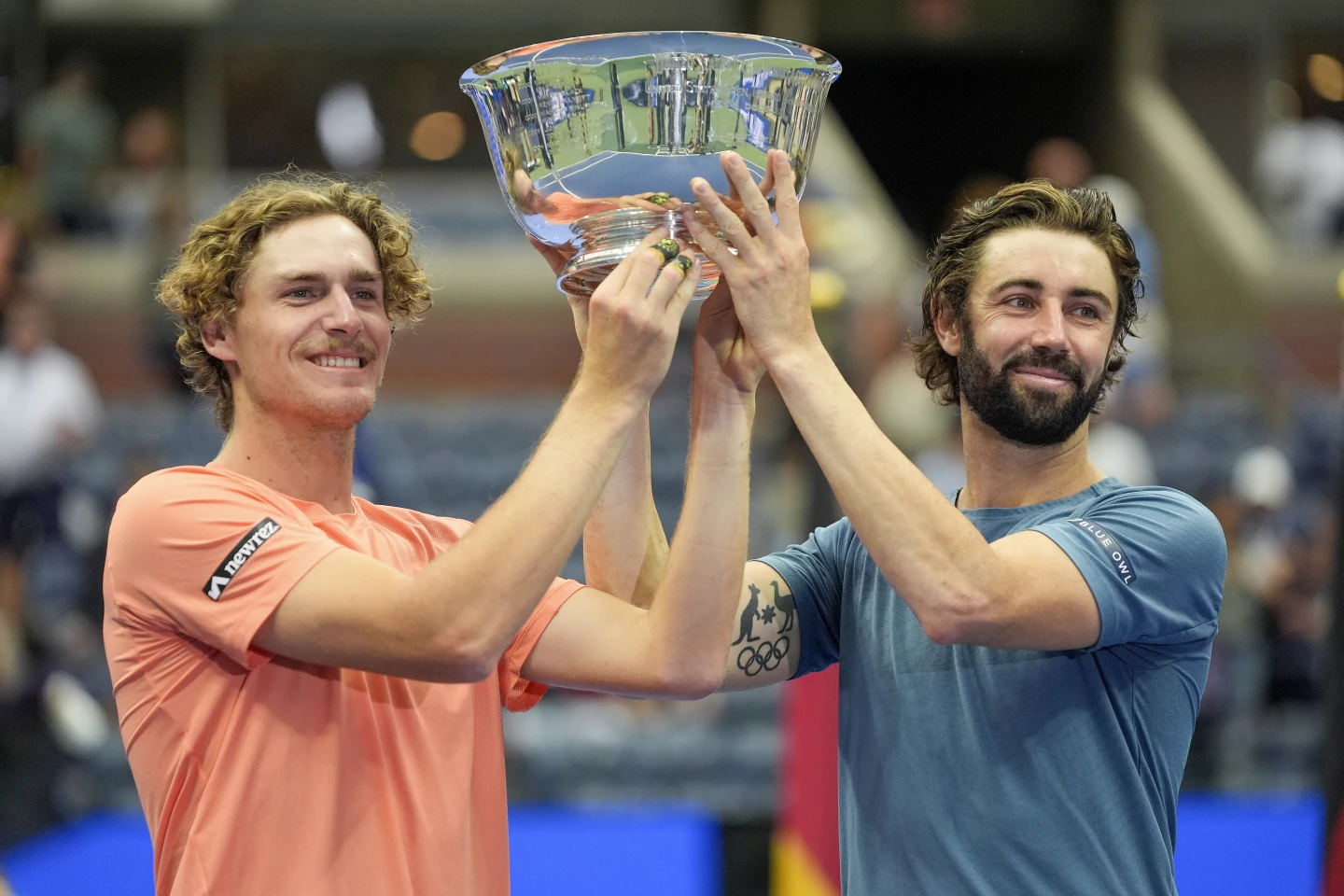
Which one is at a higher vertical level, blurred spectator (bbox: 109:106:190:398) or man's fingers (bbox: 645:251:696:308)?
blurred spectator (bbox: 109:106:190:398)

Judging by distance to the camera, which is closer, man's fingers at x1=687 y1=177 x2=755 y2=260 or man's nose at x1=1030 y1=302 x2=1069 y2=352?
man's fingers at x1=687 y1=177 x2=755 y2=260

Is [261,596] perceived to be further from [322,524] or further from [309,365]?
[309,365]

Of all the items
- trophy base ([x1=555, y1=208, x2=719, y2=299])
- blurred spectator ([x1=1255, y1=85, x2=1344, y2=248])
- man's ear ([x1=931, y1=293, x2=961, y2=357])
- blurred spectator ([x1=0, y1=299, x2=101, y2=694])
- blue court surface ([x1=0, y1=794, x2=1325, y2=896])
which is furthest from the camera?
blurred spectator ([x1=1255, y1=85, x2=1344, y2=248])

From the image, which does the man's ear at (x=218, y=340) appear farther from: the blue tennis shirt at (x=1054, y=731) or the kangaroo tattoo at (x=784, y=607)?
the blue tennis shirt at (x=1054, y=731)

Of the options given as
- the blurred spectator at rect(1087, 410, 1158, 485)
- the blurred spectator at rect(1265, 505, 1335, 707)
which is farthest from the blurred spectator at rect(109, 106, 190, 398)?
the blurred spectator at rect(1265, 505, 1335, 707)

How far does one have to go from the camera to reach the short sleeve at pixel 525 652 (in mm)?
2418

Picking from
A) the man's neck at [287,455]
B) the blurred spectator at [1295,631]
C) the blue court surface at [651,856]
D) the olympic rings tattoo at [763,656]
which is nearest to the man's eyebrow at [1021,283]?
the olympic rings tattoo at [763,656]

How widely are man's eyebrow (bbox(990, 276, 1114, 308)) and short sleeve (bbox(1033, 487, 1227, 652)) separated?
1.01ft

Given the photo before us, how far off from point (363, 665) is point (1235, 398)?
10186 millimetres

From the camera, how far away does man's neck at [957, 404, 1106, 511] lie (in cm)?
248

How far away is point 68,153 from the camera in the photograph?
1169cm

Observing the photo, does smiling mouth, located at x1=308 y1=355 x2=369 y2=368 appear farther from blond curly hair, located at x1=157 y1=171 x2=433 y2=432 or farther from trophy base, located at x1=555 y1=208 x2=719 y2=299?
trophy base, located at x1=555 y1=208 x2=719 y2=299

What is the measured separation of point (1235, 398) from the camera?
1116cm

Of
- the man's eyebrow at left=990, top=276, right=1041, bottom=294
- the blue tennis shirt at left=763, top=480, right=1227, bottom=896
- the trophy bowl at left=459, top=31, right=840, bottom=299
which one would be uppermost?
the trophy bowl at left=459, top=31, right=840, bottom=299
